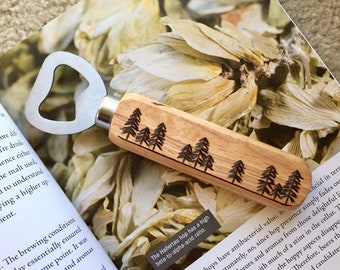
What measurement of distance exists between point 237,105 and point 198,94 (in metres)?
0.03

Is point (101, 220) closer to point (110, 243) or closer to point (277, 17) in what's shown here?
point (110, 243)

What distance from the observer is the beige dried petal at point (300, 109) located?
395mm

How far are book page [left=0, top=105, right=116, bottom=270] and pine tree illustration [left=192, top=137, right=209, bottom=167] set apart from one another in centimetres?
9

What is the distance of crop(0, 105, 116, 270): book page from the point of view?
33 centimetres

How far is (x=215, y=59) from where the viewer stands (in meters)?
0.40

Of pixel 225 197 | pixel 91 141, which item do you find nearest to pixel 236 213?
pixel 225 197

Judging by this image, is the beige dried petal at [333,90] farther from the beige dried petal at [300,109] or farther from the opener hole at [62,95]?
the opener hole at [62,95]

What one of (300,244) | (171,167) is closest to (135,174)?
(171,167)

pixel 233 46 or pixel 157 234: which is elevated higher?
pixel 233 46

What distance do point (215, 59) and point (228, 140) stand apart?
0.25ft

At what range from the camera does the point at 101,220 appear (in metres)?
0.38

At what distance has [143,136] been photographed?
36 centimetres

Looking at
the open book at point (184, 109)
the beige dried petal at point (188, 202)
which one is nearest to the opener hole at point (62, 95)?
the open book at point (184, 109)

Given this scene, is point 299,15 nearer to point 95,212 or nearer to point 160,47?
point 160,47
